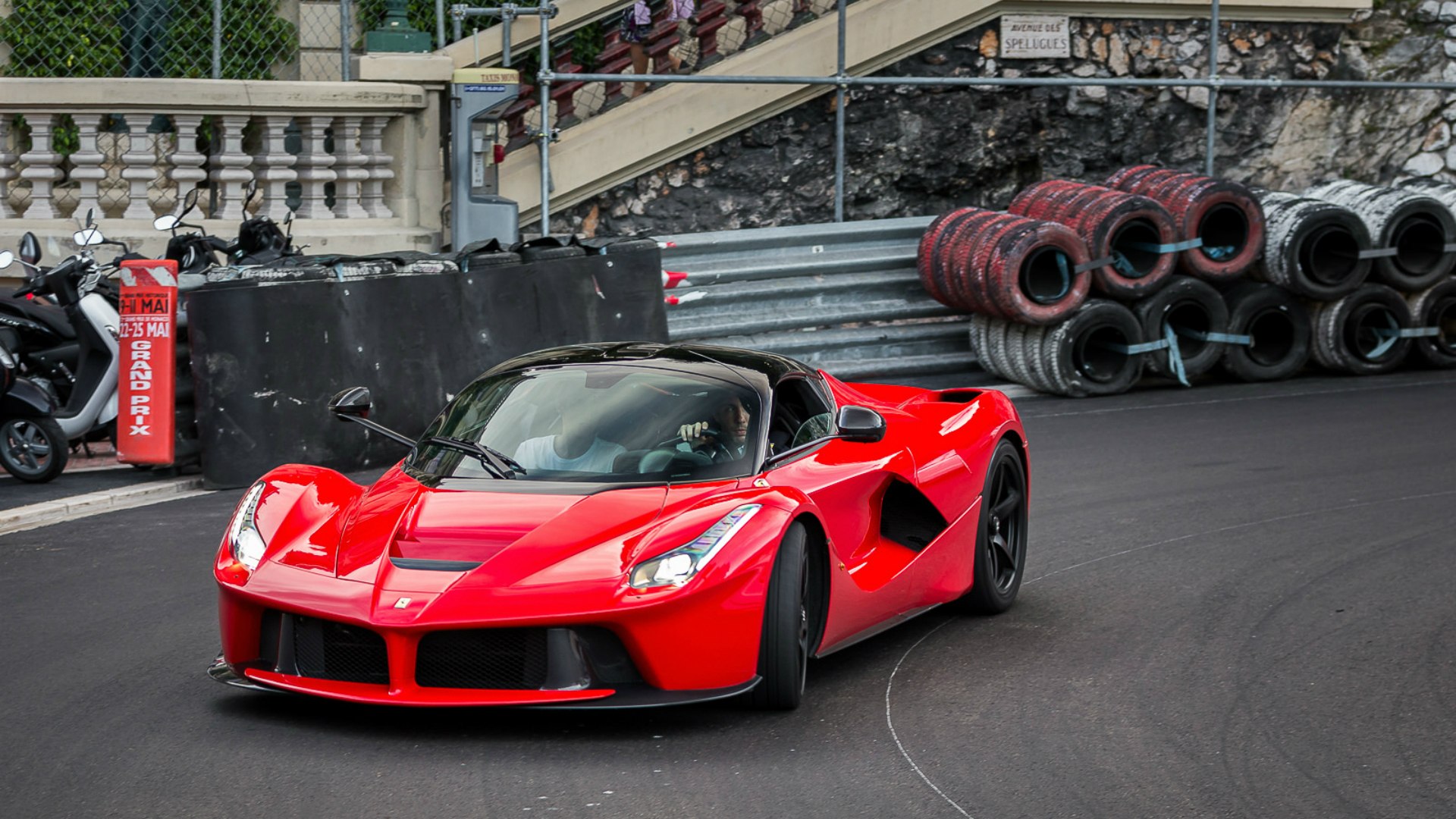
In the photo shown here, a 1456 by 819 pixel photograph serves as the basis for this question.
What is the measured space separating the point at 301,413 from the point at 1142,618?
542cm

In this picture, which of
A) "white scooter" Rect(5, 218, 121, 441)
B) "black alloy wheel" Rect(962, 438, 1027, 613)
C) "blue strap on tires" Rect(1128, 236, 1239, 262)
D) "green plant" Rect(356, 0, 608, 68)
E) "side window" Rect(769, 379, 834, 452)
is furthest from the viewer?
"green plant" Rect(356, 0, 608, 68)

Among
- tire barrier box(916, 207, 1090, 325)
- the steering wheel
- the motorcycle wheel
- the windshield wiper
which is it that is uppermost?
tire barrier box(916, 207, 1090, 325)

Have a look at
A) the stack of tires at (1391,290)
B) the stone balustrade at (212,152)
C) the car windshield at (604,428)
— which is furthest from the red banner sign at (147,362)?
the stack of tires at (1391,290)

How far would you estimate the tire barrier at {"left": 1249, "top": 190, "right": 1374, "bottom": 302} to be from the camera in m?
13.9

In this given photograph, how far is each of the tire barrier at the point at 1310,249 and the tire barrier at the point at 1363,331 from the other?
16cm

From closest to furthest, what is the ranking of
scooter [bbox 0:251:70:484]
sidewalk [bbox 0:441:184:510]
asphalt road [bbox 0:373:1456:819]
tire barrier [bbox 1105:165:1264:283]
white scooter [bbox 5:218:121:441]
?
asphalt road [bbox 0:373:1456:819] → sidewalk [bbox 0:441:184:510] → scooter [bbox 0:251:70:484] → white scooter [bbox 5:218:121:441] → tire barrier [bbox 1105:165:1264:283]

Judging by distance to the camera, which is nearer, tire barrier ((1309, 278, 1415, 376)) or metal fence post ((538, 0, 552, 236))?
tire barrier ((1309, 278, 1415, 376))

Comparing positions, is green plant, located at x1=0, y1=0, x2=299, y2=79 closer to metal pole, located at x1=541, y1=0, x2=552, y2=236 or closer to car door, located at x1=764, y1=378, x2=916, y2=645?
metal pole, located at x1=541, y1=0, x2=552, y2=236

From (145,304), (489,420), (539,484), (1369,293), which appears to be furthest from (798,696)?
(1369,293)

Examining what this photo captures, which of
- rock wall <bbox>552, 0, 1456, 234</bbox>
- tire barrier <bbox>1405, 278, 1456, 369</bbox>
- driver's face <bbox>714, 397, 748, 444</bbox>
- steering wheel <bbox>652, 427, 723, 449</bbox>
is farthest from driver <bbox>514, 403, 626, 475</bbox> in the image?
tire barrier <bbox>1405, 278, 1456, 369</bbox>

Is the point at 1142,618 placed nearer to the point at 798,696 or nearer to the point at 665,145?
the point at 798,696

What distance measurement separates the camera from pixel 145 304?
1046 cm

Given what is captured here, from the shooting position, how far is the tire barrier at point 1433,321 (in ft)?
47.6

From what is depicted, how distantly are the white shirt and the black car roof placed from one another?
0.51m
